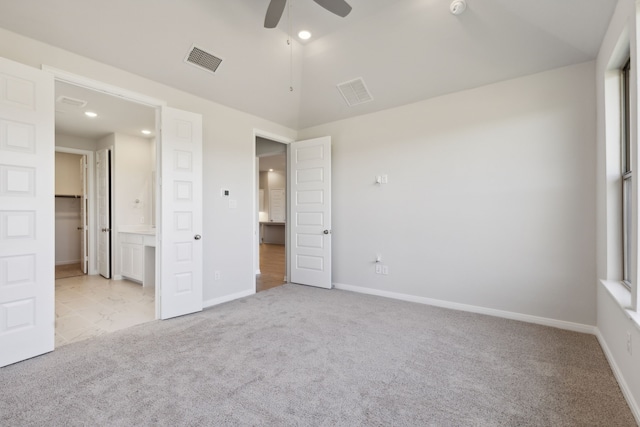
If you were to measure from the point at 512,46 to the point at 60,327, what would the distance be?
18.5 feet

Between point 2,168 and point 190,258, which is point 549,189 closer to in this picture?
point 190,258

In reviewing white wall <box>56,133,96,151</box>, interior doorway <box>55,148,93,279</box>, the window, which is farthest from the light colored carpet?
the window

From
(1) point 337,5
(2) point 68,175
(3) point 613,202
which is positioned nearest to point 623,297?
(3) point 613,202

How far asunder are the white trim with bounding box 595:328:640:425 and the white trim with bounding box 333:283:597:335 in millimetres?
232

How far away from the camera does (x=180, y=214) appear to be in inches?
139

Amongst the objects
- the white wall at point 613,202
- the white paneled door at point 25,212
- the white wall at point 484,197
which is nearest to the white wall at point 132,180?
the white paneled door at point 25,212

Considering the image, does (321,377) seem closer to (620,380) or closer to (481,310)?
(620,380)

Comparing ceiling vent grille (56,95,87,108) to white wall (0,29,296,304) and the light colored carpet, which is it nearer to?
white wall (0,29,296,304)

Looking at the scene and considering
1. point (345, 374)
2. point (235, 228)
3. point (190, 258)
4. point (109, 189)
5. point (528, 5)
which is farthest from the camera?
point (109, 189)

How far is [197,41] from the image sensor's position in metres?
3.20

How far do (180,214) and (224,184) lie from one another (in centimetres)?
81

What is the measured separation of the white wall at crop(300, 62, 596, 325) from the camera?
307 cm

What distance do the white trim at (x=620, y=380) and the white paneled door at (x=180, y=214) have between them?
3892 millimetres

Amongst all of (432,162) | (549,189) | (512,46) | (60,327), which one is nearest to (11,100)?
(60,327)
